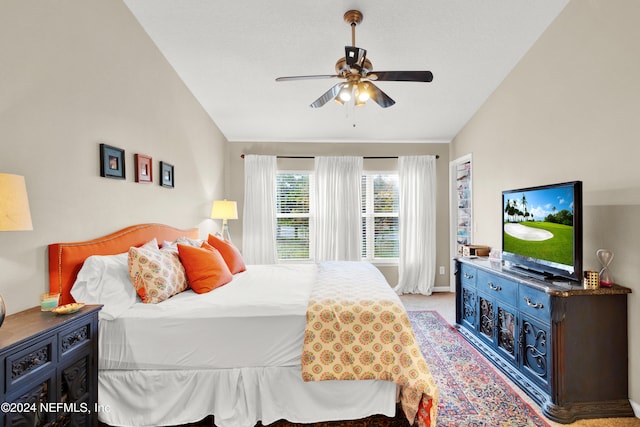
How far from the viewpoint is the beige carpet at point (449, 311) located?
6.25ft

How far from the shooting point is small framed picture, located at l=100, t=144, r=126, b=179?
2.18 m

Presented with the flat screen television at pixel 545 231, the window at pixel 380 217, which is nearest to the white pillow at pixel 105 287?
the flat screen television at pixel 545 231

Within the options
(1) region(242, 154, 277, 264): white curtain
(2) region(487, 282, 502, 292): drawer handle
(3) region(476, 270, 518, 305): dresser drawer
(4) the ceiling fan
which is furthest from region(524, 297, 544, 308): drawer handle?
(1) region(242, 154, 277, 264): white curtain

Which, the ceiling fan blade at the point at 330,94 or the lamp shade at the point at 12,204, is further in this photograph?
the ceiling fan blade at the point at 330,94

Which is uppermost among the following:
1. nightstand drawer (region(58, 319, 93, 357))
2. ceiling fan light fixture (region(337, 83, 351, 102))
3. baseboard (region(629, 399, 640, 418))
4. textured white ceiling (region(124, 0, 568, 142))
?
textured white ceiling (region(124, 0, 568, 142))

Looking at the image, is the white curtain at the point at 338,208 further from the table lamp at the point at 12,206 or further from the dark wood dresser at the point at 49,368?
the table lamp at the point at 12,206

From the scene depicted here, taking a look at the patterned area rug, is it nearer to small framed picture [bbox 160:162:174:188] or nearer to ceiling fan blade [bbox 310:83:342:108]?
ceiling fan blade [bbox 310:83:342:108]

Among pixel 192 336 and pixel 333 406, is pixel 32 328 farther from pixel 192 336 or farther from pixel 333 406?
pixel 333 406

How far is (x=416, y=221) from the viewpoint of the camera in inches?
188

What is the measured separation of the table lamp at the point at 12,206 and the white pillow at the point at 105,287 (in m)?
0.63

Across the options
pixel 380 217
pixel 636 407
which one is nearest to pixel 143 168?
pixel 380 217

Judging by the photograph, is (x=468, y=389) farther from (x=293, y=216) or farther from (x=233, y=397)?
(x=293, y=216)

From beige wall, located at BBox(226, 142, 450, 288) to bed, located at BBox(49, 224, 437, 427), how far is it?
3.07 m

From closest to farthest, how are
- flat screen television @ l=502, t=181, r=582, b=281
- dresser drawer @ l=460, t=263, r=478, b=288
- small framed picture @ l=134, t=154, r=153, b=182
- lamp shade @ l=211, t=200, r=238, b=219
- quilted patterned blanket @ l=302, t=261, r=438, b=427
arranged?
quilted patterned blanket @ l=302, t=261, r=438, b=427
flat screen television @ l=502, t=181, r=582, b=281
small framed picture @ l=134, t=154, r=153, b=182
dresser drawer @ l=460, t=263, r=478, b=288
lamp shade @ l=211, t=200, r=238, b=219
